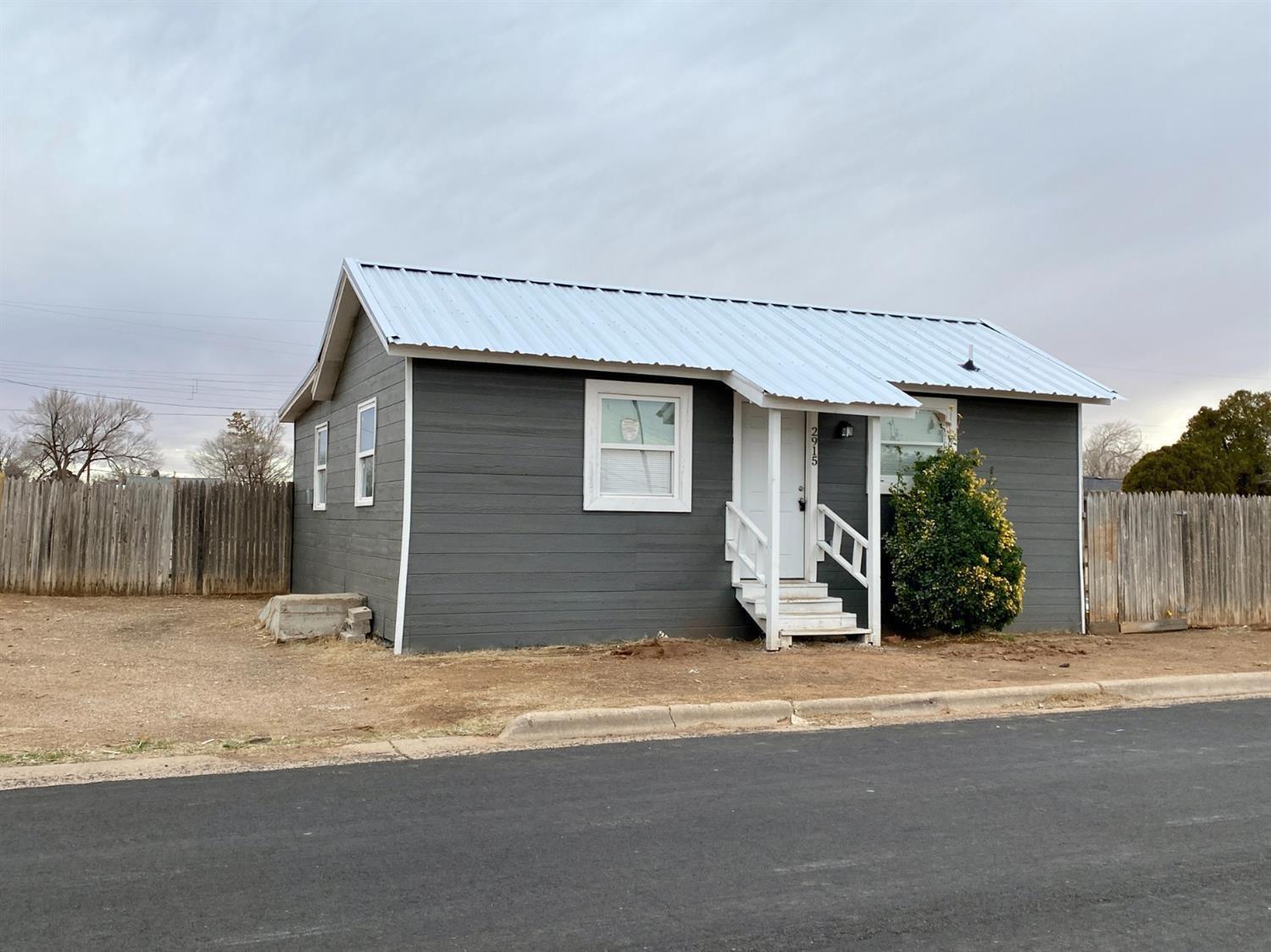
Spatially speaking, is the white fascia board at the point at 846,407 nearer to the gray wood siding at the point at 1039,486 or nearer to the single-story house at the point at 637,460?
the single-story house at the point at 637,460

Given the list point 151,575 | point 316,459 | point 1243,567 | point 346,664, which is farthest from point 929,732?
point 151,575

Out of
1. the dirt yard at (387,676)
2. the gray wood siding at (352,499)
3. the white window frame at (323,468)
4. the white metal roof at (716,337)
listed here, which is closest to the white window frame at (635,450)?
the white metal roof at (716,337)

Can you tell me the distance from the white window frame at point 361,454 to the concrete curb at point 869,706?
220 inches

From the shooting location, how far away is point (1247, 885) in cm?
439

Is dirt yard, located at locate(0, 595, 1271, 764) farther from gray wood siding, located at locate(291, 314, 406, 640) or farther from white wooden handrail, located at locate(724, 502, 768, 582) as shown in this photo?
gray wood siding, located at locate(291, 314, 406, 640)

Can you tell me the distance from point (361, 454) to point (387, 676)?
4194 millimetres

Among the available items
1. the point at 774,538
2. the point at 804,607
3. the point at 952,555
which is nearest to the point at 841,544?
the point at 804,607

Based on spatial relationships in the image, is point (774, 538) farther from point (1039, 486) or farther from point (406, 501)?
point (1039, 486)

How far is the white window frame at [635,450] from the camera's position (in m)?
11.4

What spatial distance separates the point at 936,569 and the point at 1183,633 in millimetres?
4674

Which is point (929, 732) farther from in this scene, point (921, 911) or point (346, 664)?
point (346, 664)

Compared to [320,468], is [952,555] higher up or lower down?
lower down

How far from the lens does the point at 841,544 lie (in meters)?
12.5

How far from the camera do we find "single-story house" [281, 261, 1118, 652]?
10.9m
